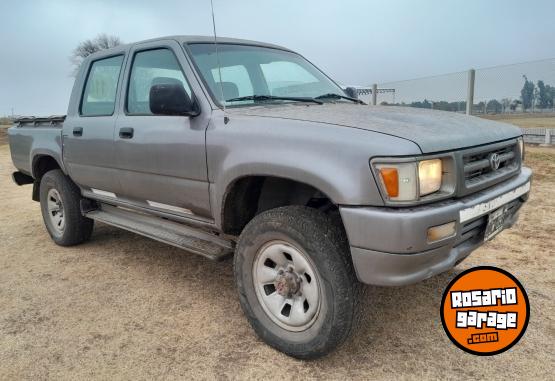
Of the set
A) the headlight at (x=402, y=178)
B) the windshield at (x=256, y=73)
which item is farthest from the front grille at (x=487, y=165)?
the windshield at (x=256, y=73)

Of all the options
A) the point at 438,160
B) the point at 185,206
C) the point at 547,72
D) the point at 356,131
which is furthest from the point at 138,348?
the point at 547,72

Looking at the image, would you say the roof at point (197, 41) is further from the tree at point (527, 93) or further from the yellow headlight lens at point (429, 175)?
the tree at point (527, 93)

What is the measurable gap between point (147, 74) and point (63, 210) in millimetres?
1948

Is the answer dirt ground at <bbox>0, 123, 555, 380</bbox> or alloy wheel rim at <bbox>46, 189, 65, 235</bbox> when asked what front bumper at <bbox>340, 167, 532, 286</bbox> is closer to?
dirt ground at <bbox>0, 123, 555, 380</bbox>

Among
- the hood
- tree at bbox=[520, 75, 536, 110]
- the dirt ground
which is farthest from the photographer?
tree at bbox=[520, 75, 536, 110]

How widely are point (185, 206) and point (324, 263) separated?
1.28 metres

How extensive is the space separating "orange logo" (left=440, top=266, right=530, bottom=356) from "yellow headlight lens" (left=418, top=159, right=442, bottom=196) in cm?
48

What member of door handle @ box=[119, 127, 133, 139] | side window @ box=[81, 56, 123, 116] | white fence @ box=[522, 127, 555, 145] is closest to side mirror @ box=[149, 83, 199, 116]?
door handle @ box=[119, 127, 133, 139]

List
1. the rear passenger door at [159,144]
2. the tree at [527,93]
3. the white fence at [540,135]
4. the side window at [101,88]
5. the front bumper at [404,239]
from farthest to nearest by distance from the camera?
the white fence at [540,135] < the tree at [527,93] < the side window at [101,88] < the rear passenger door at [159,144] < the front bumper at [404,239]

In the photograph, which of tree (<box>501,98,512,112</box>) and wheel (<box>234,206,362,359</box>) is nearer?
wheel (<box>234,206,362,359</box>)

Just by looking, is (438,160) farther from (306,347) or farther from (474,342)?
(306,347)

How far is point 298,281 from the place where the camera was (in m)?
2.59

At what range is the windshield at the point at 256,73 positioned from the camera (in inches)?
127

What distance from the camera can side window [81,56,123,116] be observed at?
3979mm
